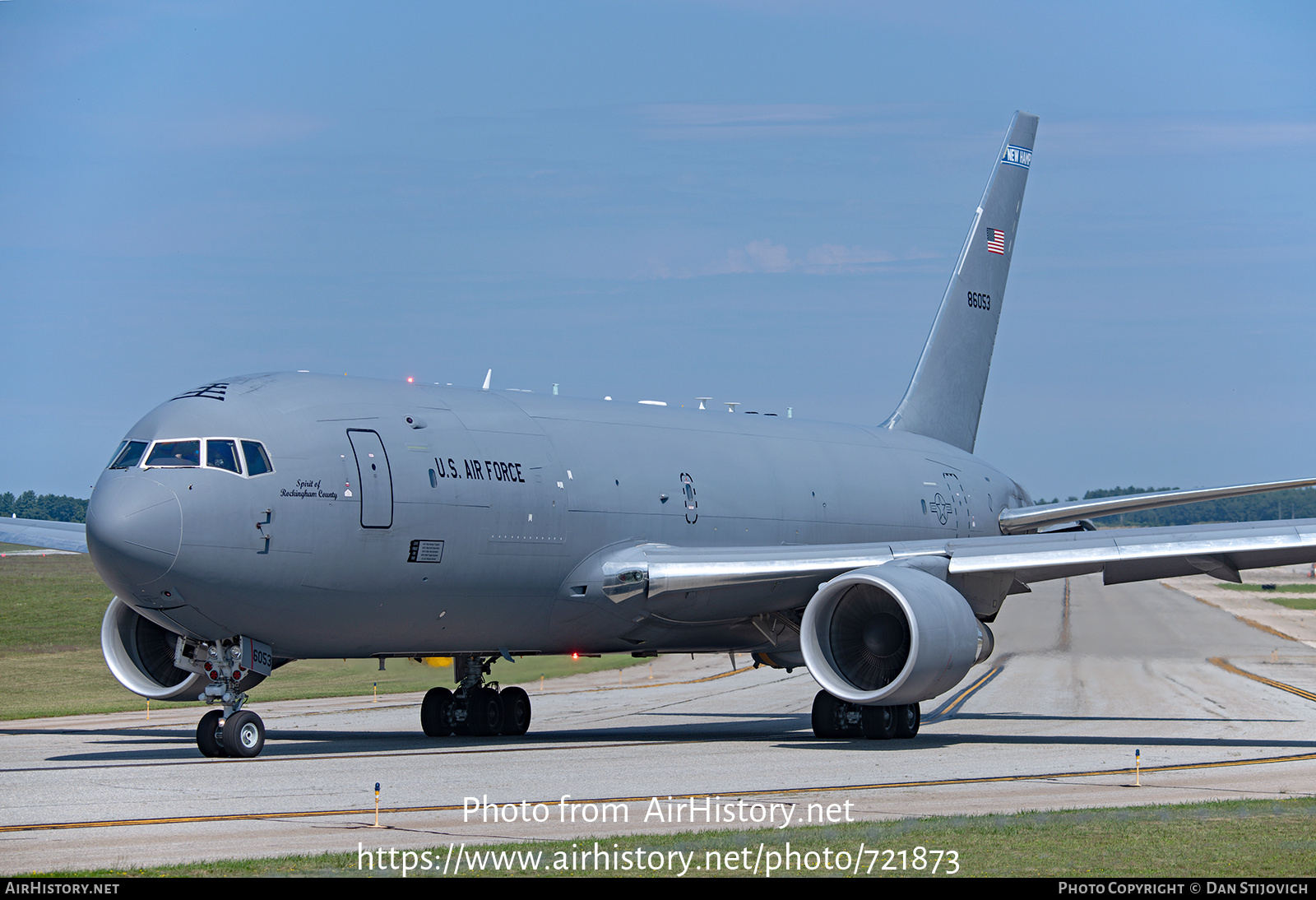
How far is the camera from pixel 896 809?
1359 cm

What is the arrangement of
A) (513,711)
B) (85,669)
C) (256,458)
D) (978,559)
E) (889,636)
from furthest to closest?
(85,669), (513,711), (889,636), (978,559), (256,458)

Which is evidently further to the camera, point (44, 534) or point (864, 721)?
point (44, 534)

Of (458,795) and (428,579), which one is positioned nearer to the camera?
(458,795)

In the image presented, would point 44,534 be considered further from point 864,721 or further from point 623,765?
point 864,721

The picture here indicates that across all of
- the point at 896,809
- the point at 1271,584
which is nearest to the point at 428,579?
the point at 896,809

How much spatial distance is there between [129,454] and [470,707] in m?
7.59

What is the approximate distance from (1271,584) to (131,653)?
2925 inches

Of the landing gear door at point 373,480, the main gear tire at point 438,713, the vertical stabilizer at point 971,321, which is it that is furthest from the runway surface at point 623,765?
the vertical stabilizer at point 971,321

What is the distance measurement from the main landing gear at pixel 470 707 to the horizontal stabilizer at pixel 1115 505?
36.3 feet

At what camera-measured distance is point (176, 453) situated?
17625 millimetres

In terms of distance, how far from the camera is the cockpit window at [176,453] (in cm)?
1755

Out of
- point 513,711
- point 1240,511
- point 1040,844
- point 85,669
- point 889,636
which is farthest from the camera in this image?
point 1240,511

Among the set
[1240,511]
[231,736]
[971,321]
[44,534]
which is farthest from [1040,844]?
[1240,511]

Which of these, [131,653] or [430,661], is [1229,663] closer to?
[430,661]
